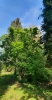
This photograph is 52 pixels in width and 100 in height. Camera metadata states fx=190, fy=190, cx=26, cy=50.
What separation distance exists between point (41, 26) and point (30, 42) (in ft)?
7.82

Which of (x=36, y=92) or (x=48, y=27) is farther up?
(x=48, y=27)

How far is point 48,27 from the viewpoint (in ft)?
73.9

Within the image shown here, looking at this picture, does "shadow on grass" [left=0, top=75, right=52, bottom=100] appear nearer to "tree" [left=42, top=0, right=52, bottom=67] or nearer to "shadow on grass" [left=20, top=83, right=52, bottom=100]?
"shadow on grass" [left=20, top=83, right=52, bottom=100]

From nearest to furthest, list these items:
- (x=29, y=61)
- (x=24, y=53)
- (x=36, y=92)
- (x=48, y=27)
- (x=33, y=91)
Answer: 1. (x=36, y=92)
2. (x=33, y=91)
3. (x=29, y=61)
4. (x=24, y=53)
5. (x=48, y=27)

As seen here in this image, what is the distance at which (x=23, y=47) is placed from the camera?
22.5 meters

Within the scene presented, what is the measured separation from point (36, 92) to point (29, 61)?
3.53 m

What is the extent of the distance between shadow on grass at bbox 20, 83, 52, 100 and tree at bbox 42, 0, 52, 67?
3271mm

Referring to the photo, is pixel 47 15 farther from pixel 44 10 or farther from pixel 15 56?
pixel 15 56

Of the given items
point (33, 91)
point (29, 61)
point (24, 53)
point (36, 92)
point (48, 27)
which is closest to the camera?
point (36, 92)

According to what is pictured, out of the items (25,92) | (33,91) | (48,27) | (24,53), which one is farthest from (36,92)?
(48,27)

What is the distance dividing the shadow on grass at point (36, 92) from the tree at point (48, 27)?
327cm

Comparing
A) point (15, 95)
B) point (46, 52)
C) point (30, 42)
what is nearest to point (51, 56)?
point (46, 52)

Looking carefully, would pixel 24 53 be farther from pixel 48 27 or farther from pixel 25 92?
pixel 25 92

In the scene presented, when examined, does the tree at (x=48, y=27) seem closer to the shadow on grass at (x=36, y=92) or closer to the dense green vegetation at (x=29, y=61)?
the dense green vegetation at (x=29, y=61)
